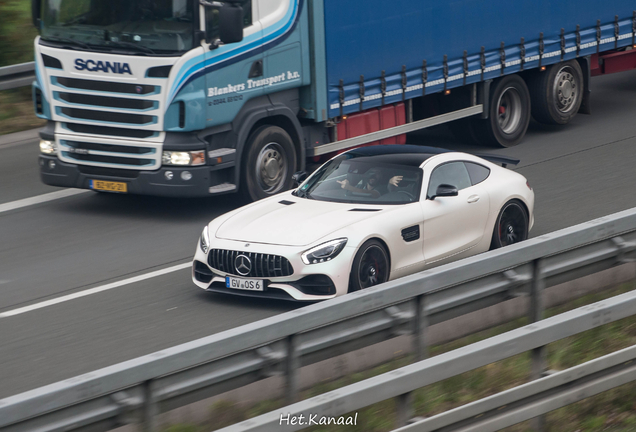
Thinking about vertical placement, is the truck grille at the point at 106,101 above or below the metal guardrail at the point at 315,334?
below

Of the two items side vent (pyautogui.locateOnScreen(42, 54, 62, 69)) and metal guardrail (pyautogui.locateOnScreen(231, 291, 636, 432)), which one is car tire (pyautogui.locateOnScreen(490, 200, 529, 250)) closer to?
metal guardrail (pyautogui.locateOnScreen(231, 291, 636, 432))

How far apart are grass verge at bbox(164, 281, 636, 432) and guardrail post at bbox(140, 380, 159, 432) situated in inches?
17.7

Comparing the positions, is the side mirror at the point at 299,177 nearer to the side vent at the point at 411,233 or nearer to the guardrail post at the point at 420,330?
the side vent at the point at 411,233

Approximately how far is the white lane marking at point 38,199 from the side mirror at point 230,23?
3.47 m

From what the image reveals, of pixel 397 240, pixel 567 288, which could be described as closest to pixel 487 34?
pixel 397 240

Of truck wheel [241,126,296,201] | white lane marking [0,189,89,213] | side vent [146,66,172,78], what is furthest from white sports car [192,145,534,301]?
white lane marking [0,189,89,213]

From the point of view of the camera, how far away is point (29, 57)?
19.5 m

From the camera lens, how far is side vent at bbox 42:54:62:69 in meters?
12.3

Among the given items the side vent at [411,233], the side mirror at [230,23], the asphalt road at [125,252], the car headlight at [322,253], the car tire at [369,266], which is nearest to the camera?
the asphalt road at [125,252]

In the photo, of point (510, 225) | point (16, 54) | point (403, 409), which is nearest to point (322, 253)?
point (510, 225)

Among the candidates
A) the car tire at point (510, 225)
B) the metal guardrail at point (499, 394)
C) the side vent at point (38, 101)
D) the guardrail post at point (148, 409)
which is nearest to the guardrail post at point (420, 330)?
the metal guardrail at point (499, 394)

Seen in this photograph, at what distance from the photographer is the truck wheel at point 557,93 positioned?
17109mm

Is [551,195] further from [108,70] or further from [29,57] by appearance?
[29,57]

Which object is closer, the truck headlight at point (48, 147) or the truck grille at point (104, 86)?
the truck grille at point (104, 86)
